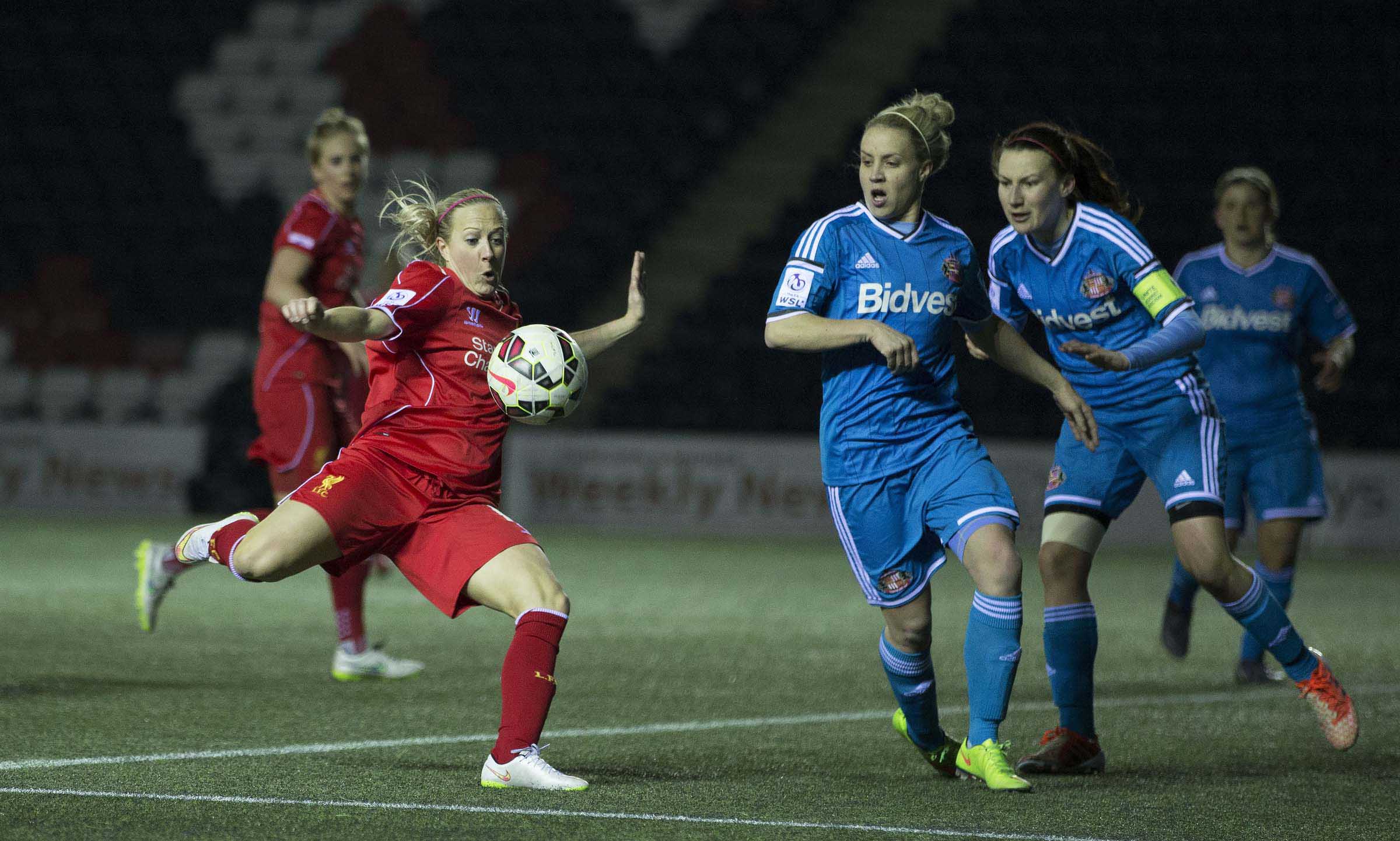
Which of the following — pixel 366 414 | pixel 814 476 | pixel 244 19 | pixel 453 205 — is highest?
pixel 244 19

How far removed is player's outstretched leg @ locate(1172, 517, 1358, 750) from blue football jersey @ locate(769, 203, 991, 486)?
0.87 meters

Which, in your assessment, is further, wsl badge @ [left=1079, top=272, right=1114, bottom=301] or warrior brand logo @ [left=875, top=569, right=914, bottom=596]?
wsl badge @ [left=1079, top=272, right=1114, bottom=301]

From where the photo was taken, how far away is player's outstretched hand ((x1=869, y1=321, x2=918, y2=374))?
13.8 ft

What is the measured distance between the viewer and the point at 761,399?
16.4m

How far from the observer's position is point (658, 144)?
63.8ft

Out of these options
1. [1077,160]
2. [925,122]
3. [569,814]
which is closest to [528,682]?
[569,814]

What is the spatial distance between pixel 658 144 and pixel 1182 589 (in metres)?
13.0

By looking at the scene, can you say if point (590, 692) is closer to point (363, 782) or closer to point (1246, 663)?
point (363, 782)

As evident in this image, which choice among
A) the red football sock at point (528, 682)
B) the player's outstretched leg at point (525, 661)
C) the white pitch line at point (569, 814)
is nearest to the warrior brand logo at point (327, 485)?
the player's outstretched leg at point (525, 661)

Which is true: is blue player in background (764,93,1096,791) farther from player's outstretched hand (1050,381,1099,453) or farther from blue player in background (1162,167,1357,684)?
blue player in background (1162,167,1357,684)

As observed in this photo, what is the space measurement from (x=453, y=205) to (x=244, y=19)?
1730 cm

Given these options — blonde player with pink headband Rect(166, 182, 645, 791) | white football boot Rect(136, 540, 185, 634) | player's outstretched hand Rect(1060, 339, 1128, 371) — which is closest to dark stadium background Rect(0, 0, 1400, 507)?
white football boot Rect(136, 540, 185, 634)

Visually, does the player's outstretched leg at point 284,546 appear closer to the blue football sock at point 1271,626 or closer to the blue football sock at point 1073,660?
the blue football sock at point 1073,660

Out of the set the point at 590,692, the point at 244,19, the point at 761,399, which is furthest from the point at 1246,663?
the point at 244,19
